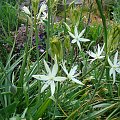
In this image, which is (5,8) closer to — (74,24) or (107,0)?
(107,0)

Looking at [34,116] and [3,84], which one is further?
[3,84]

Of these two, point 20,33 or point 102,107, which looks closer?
point 102,107

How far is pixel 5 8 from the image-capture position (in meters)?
4.02

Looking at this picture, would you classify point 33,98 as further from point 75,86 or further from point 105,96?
point 105,96

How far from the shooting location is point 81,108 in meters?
1.94

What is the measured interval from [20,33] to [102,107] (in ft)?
5.02

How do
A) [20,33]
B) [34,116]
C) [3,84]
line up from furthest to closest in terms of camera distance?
[20,33]
[3,84]
[34,116]

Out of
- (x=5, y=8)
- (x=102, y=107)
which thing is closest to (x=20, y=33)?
(x=5, y=8)

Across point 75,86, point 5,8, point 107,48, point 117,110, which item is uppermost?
point 5,8

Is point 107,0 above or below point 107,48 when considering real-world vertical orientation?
above

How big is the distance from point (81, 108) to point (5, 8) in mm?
2348

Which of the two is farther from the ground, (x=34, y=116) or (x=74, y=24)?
(x=74, y=24)

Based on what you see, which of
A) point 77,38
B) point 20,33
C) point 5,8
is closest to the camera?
point 77,38

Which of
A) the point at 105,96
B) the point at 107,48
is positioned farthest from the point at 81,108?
the point at 107,48
